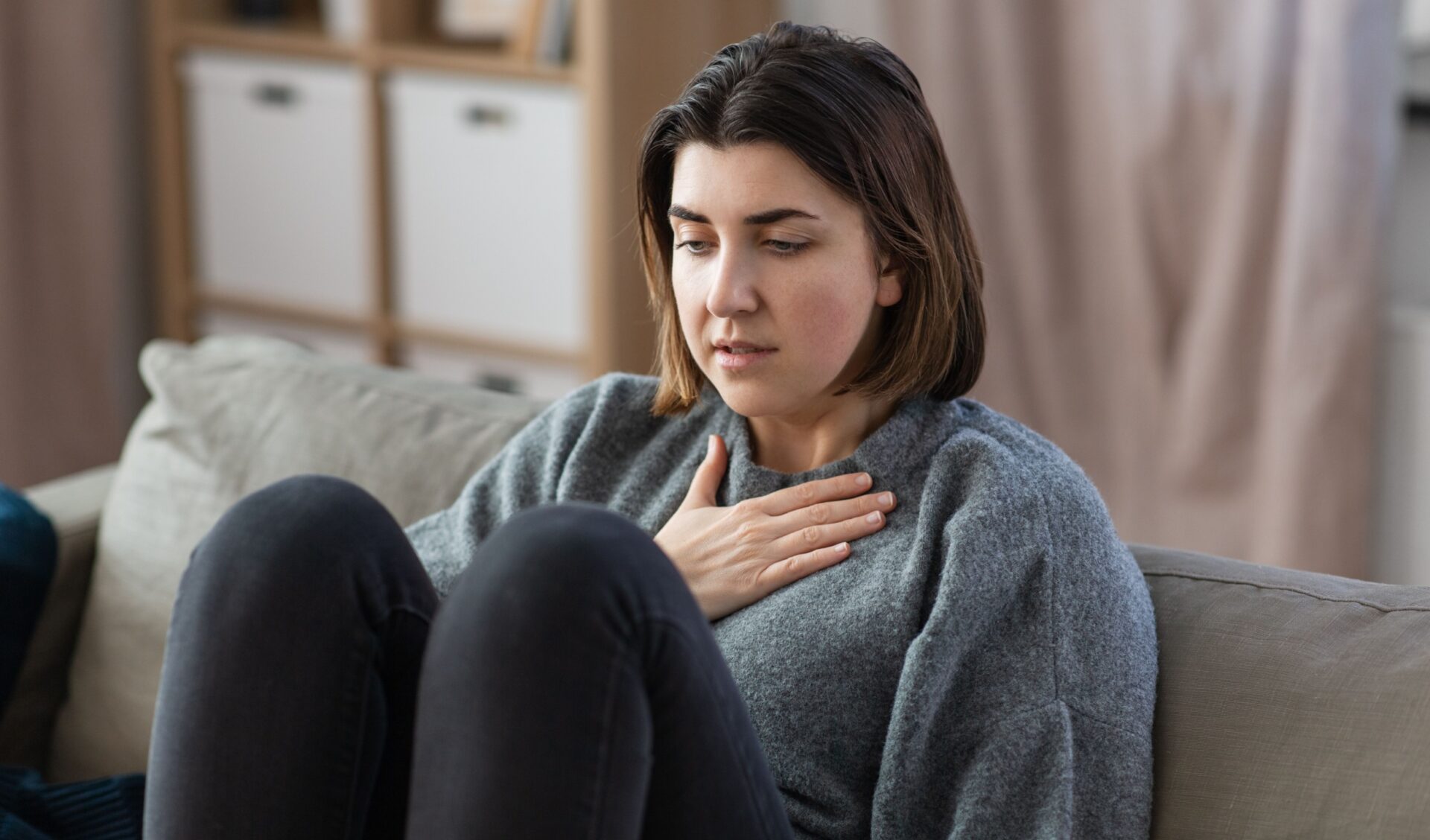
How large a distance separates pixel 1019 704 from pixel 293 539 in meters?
0.53

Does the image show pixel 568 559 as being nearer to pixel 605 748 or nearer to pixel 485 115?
pixel 605 748

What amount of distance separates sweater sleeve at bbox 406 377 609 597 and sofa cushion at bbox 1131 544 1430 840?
0.55 metres

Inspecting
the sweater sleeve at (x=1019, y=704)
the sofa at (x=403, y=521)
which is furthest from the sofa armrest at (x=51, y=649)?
the sweater sleeve at (x=1019, y=704)

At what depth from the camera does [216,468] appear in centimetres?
164

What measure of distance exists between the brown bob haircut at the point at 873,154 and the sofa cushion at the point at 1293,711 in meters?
0.30

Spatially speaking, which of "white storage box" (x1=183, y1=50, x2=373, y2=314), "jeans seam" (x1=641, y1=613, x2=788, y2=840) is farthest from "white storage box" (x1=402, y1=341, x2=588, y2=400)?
"jeans seam" (x1=641, y1=613, x2=788, y2=840)

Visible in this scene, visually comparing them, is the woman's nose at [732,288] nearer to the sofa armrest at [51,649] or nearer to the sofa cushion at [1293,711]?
the sofa cushion at [1293,711]

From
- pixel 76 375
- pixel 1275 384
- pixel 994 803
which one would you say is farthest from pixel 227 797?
pixel 76 375

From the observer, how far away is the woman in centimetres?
96

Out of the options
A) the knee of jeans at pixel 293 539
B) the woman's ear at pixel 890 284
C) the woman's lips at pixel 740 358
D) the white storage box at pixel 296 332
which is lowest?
the white storage box at pixel 296 332

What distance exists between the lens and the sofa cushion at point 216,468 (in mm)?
1571

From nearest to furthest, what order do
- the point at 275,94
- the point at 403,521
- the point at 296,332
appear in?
the point at 403,521 → the point at 275,94 → the point at 296,332

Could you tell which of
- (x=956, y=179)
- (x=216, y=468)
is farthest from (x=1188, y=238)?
(x=216, y=468)

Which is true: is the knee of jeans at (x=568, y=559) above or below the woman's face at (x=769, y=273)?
below
